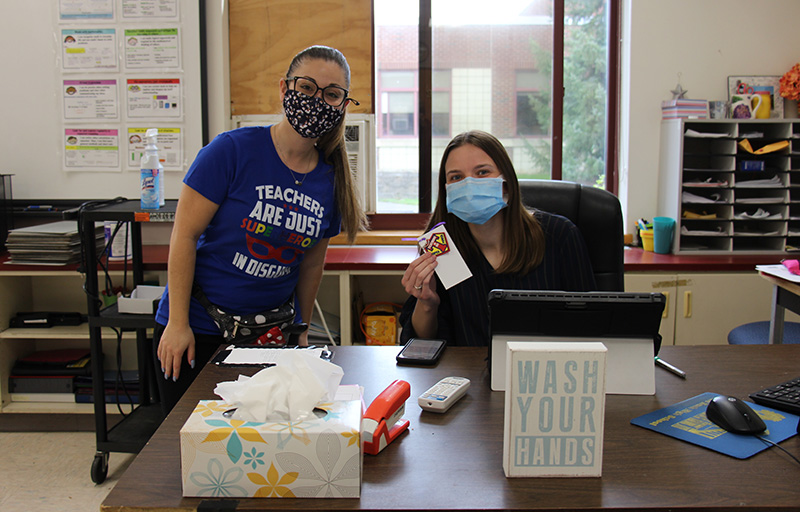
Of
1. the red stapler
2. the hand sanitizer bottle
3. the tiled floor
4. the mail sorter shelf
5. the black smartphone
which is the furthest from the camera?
the mail sorter shelf

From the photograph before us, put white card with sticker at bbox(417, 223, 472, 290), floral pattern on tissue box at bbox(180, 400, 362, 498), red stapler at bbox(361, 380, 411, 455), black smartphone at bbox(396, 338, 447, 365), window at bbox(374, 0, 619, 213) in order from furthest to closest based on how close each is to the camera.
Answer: window at bbox(374, 0, 619, 213) → white card with sticker at bbox(417, 223, 472, 290) → black smartphone at bbox(396, 338, 447, 365) → red stapler at bbox(361, 380, 411, 455) → floral pattern on tissue box at bbox(180, 400, 362, 498)

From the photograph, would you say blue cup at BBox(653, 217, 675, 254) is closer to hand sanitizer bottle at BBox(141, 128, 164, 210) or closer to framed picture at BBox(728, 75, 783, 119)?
framed picture at BBox(728, 75, 783, 119)

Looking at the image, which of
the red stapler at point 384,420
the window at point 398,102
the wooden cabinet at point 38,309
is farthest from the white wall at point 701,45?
the wooden cabinet at point 38,309

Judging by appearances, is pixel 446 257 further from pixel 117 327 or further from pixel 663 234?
pixel 663 234

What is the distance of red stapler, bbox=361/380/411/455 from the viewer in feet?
3.38

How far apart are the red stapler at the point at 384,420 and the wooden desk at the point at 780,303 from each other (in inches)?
73.4

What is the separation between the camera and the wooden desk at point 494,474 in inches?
35.0

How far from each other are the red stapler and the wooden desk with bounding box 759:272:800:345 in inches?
73.4

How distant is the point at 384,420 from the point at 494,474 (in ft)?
0.64

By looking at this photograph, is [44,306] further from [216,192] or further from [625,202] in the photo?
[625,202]

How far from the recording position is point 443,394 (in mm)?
1235

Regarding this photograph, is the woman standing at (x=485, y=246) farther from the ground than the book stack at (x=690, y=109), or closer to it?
closer to it

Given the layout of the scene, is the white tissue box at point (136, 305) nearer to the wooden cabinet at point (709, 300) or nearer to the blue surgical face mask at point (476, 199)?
the blue surgical face mask at point (476, 199)

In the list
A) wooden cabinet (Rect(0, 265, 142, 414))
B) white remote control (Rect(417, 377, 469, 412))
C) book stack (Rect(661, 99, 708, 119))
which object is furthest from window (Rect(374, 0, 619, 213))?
white remote control (Rect(417, 377, 469, 412))
